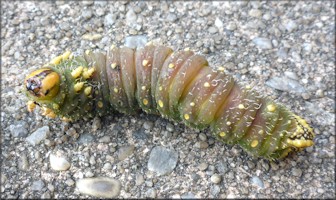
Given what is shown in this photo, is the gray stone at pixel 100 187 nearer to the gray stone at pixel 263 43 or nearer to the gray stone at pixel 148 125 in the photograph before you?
the gray stone at pixel 148 125

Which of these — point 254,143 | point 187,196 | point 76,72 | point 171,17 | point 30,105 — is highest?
point 76,72

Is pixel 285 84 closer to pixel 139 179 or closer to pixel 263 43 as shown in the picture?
pixel 263 43

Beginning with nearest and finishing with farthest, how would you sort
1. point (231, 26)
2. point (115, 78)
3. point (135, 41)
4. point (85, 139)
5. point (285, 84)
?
point (115, 78) → point (85, 139) → point (285, 84) → point (135, 41) → point (231, 26)

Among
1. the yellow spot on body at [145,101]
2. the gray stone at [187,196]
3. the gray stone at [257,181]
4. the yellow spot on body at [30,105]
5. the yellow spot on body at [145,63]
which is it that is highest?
the yellow spot on body at [145,63]

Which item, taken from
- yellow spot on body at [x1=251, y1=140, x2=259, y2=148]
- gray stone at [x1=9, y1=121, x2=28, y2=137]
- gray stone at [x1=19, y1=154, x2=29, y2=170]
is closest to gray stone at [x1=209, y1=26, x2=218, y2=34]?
yellow spot on body at [x1=251, y1=140, x2=259, y2=148]

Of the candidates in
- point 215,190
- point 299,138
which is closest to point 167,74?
point 215,190

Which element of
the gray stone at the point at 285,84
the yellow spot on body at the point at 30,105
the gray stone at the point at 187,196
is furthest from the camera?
the gray stone at the point at 285,84

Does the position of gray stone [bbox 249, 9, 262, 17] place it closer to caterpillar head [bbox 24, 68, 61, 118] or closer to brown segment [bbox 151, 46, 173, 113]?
brown segment [bbox 151, 46, 173, 113]

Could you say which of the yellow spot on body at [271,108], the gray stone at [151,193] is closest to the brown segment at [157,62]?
the gray stone at [151,193]
